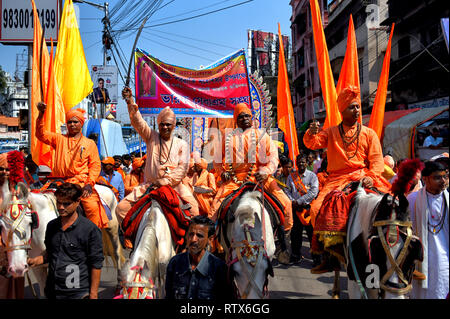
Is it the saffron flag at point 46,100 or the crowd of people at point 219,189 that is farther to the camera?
the saffron flag at point 46,100

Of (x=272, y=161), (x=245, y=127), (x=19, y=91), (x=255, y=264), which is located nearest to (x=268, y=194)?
(x=272, y=161)

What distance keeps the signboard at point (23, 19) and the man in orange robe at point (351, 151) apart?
10516mm

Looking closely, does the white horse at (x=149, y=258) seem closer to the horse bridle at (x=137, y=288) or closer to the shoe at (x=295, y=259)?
the horse bridle at (x=137, y=288)

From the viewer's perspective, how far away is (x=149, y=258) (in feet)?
10.2

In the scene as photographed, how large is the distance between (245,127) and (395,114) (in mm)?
10665

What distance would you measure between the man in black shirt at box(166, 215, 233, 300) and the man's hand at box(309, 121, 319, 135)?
214 cm

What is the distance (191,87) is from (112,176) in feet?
9.04

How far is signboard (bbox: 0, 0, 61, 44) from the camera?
12.2m

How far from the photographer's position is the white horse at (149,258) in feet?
9.04

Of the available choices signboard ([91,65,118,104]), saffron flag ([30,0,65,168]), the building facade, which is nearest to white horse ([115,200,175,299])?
saffron flag ([30,0,65,168])

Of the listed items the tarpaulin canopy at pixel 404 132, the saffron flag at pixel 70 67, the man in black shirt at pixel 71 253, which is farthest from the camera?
the tarpaulin canopy at pixel 404 132

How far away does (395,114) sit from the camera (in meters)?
13.9

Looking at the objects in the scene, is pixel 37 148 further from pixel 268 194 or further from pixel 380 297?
pixel 380 297

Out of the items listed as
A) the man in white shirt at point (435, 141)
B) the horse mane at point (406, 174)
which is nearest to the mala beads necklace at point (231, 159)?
the horse mane at point (406, 174)
